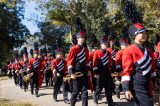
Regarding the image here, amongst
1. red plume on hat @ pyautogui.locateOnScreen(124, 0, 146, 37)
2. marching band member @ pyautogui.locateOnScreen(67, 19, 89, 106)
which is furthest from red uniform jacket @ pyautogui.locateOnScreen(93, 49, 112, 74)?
red plume on hat @ pyautogui.locateOnScreen(124, 0, 146, 37)

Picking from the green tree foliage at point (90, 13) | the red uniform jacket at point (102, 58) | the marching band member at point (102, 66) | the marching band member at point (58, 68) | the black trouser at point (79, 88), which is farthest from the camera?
the green tree foliage at point (90, 13)

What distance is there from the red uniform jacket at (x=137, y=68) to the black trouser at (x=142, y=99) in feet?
0.25

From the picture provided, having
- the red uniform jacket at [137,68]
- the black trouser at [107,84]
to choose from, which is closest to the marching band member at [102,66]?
the black trouser at [107,84]

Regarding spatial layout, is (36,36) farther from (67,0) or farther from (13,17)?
(67,0)

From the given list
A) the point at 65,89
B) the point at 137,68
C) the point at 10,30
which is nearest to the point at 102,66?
the point at 65,89

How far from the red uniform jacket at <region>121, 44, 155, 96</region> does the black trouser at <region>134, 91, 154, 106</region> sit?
75mm

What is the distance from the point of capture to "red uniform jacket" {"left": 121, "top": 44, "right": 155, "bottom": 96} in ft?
25.4

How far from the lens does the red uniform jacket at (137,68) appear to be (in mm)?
7746

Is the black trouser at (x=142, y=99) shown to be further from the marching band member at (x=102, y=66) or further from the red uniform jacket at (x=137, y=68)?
the marching band member at (x=102, y=66)

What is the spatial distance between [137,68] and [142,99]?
57 centimetres

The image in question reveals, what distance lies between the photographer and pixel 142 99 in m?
7.67

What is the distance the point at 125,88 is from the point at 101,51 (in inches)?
214

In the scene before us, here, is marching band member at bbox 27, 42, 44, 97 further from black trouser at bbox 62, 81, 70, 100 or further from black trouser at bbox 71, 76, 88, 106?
black trouser at bbox 71, 76, 88, 106

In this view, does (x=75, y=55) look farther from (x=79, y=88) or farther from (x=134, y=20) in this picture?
(x=134, y=20)
